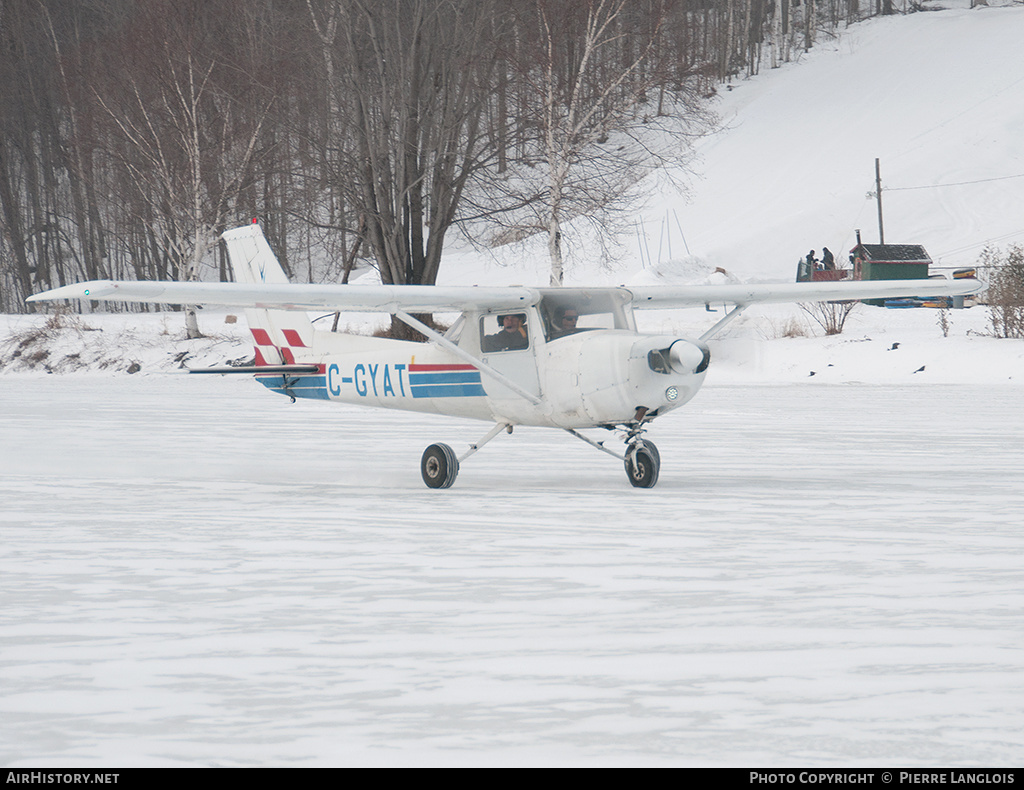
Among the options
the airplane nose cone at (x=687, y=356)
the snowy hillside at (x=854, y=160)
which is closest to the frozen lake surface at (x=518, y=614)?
the airplane nose cone at (x=687, y=356)

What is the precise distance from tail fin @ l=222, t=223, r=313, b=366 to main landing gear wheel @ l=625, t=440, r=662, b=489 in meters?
4.01

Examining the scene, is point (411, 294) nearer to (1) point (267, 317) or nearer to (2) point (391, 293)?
(2) point (391, 293)

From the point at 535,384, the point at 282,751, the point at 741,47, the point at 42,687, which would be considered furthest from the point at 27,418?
the point at 741,47

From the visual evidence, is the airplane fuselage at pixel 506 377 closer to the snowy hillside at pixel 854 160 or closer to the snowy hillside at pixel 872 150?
the snowy hillside at pixel 854 160

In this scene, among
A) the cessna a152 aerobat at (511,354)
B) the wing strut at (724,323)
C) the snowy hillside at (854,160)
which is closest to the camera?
the cessna a152 aerobat at (511,354)

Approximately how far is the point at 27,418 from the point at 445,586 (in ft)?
41.2

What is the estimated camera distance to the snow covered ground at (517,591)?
10.9 feet

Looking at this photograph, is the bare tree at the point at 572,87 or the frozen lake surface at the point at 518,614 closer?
the frozen lake surface at the point at 518,614

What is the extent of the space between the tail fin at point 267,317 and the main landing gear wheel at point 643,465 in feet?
13.1

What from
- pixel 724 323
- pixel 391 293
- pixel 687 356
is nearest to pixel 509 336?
pixel 391 293

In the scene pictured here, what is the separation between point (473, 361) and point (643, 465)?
1.75 metres

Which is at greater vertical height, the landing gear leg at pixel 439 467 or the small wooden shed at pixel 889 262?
the small wooden shed at pixel 889 262

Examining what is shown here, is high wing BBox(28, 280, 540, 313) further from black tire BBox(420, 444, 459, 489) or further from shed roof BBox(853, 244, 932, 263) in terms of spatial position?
shed roof BBox(853, 244, 932, 263)

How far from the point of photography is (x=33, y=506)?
27.1 feet
